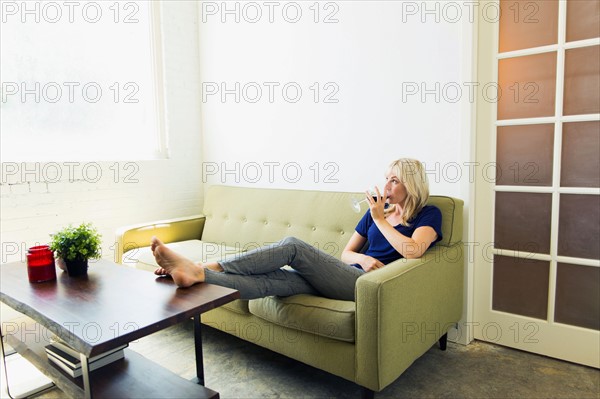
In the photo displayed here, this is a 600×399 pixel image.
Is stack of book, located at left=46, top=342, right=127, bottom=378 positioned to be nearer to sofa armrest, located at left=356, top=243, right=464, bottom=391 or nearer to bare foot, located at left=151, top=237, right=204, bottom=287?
bare foot, located at left=151, top=237, right=204, bottom=287

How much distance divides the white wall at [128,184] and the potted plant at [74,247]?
0.95 meters

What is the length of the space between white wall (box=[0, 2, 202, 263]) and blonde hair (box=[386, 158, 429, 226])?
200 centimetres

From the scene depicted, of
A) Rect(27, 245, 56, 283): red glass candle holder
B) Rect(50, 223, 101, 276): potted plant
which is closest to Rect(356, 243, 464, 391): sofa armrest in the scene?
Rect(50, 223, 101, 276): potted plant

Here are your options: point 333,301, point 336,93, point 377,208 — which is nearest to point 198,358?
point 333,301

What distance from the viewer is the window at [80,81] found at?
99.9 inches

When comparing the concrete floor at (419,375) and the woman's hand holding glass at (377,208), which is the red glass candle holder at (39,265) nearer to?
the concrete floor at (419,375)

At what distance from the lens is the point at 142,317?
1307 millimetres

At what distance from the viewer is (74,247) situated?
1.78 m

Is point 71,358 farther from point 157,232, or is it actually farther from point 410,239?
point 410,239

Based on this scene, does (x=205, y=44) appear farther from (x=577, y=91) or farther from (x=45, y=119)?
(x=577, y=91)

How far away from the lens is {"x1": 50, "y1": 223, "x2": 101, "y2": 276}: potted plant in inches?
70.1

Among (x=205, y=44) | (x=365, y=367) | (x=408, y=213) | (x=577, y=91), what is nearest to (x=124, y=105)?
(x=205, y=44)

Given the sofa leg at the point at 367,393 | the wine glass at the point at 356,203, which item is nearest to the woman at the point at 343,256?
the wine glass at the point at 356,203

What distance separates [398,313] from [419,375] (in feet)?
1.76
